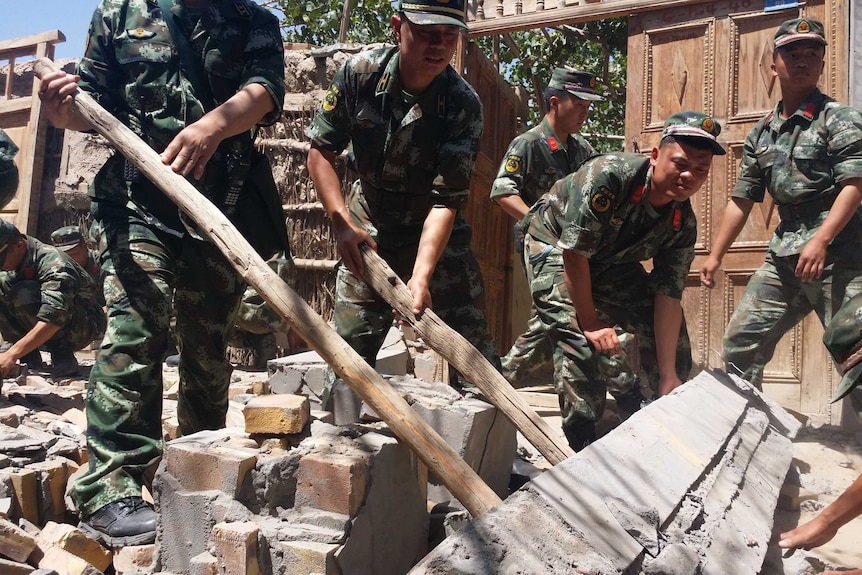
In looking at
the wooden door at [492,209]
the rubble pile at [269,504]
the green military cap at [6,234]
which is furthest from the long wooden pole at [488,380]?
the green military cap at [6,234]

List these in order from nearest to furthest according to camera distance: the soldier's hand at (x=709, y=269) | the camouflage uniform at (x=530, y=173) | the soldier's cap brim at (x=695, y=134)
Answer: the soldier's cap brim at (x=695, y=134) → the soldier's hand at (x=709, y=269) → the camouflage uniform at (x=530, y=173)

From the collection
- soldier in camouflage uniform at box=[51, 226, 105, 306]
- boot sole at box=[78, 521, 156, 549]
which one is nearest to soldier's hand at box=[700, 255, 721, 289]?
boot sole at box=[78, 521, 156, 549]

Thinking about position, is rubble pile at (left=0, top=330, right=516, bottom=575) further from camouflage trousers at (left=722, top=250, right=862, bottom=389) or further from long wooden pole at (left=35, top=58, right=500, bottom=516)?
camouflage trousers at (left=722, top=250, right=862, bottom=389)

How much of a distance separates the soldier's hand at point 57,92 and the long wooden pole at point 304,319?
3 centimetres

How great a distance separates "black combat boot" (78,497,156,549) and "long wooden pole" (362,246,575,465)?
1005mm

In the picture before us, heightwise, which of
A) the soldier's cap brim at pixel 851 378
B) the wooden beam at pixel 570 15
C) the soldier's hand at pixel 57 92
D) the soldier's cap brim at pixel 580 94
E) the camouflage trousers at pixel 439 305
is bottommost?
the soldier's cap brim at pixel 851 378

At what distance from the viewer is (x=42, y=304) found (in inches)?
190

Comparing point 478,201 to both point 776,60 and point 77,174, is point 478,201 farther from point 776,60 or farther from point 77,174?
point 77,174

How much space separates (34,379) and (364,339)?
2994 mm

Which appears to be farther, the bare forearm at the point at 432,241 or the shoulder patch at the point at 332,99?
→ the shoulder patch at the point at 332,99

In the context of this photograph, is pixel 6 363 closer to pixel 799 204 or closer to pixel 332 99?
pixel 332 99

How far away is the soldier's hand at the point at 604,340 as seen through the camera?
3240 millimetres

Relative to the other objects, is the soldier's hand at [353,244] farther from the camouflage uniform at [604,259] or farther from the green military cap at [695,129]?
the green military cap at [695,129]

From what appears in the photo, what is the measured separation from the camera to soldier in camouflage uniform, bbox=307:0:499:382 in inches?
107
